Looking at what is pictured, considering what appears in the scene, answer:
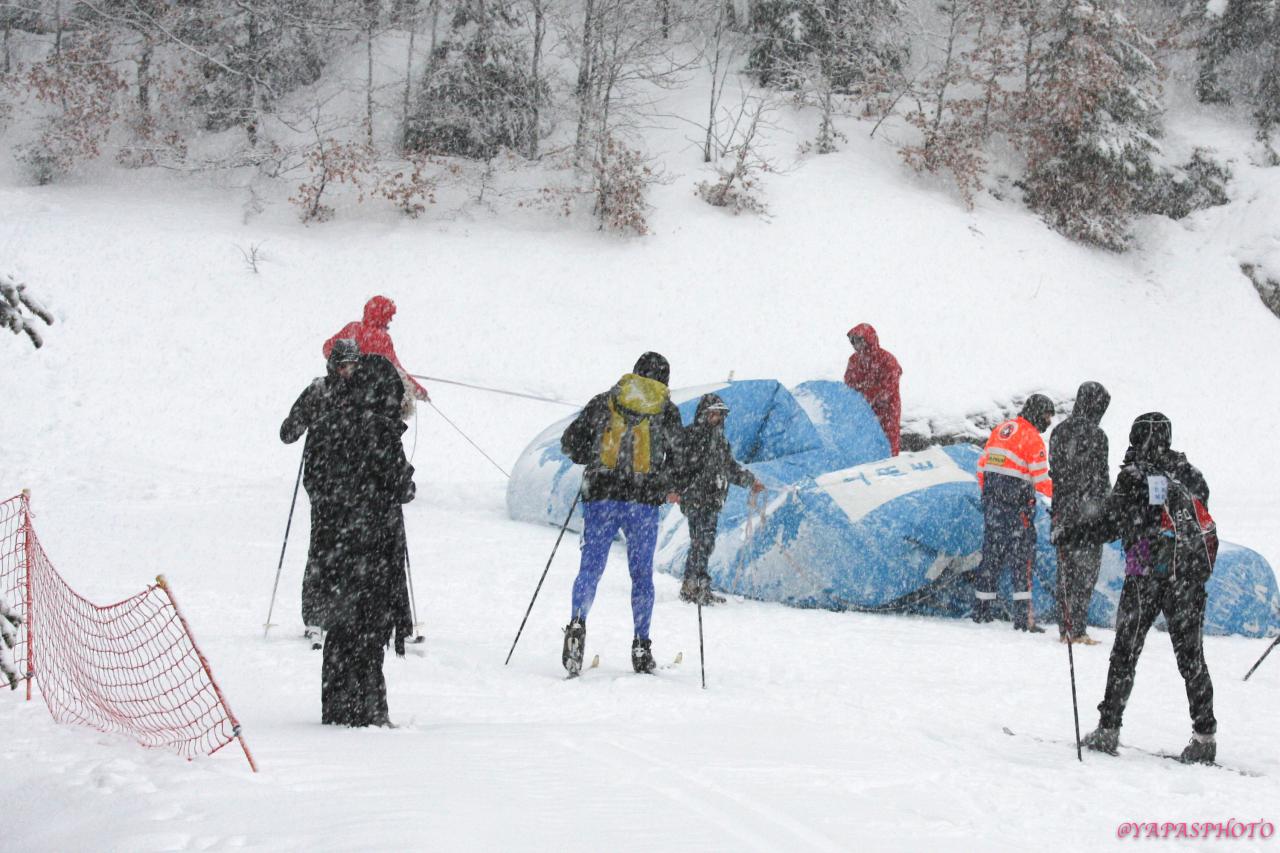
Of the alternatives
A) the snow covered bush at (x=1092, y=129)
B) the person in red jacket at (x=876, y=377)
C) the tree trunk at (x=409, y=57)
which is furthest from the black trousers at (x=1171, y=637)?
the tree trunk at (x=409, y=57)

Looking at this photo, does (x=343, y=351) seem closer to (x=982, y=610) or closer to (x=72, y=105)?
(x=982, y=610)

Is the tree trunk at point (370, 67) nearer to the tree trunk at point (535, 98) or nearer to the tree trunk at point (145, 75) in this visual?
the tree trunk at point (535, 98)

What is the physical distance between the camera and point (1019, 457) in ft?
25.6

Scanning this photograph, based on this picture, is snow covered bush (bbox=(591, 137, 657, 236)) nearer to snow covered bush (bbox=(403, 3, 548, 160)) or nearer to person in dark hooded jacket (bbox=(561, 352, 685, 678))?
snow covered bush (bbox=(403, 3, 548, 160))

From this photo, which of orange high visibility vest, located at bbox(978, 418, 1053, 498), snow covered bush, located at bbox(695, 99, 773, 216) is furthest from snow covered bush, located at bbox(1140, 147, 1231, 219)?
orange high visibility vest, located at bbox(978, 418, 1053, 498)

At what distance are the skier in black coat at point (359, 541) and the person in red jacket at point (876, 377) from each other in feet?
21.5

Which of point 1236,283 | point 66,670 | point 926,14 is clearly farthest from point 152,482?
point 926,14

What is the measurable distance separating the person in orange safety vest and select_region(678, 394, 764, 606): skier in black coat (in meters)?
1.60

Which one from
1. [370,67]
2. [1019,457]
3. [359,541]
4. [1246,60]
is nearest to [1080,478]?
[1019,457]

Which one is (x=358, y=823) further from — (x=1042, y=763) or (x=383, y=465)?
(x=1042, y=763)

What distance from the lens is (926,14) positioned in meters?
23.6

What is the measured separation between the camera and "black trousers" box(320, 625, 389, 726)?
4242 millimetres

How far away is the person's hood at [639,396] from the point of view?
5863 mm

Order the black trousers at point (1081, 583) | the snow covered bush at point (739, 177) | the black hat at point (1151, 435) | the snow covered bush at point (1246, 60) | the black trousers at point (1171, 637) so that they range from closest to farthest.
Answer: the black trousers at point (1171, 637) → the black hat at point (1151, 435) → the black trousers at point (1081, 583) → the snow covered bush at point (739, 177) → the snow covered bush at point (1246, 60)
